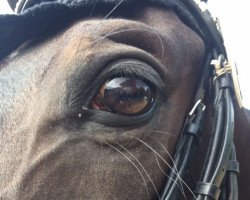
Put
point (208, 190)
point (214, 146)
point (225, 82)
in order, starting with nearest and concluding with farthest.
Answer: point (208, 190), point (214, 146), point (225, 82)

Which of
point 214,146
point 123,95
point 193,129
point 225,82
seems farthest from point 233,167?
point 123,95

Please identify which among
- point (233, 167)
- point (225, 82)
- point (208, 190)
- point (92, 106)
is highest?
point (225, 82)

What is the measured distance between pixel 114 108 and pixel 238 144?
0.82 metres

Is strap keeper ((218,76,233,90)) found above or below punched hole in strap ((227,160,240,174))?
above

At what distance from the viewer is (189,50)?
6.50 feet

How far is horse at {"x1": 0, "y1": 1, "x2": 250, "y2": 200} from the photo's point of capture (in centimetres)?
152

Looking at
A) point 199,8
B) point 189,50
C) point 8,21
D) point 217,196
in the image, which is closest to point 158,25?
point 189,50

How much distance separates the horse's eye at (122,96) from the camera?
63.4 inches

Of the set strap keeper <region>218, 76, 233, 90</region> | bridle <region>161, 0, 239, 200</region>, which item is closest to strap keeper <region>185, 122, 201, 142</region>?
bridle <region>161, 0, 239, 200</region>

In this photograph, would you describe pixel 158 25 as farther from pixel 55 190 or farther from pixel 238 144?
pixel 55 190

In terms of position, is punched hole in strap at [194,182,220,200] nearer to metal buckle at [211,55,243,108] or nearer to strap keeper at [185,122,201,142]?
strap keeper at [185,122,201,142]

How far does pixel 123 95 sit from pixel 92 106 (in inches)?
5.5

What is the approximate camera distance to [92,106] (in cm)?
164

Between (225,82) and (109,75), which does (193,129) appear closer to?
(225,82)
